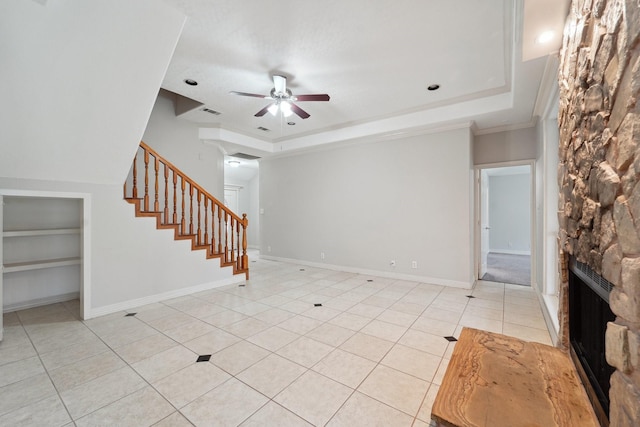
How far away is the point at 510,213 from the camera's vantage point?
859 cm

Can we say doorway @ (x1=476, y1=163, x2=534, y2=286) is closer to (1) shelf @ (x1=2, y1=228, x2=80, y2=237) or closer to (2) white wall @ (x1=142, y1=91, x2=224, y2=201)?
(2) white wall @ (x1=142, y1=91, x2=224, y2=201)

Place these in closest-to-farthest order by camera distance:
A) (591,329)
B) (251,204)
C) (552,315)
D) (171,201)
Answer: (591,329) → (552,315) → (171,201) → (251,204)

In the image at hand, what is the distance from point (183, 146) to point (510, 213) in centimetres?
954

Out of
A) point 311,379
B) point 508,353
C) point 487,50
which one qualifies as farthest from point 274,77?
point 508,353

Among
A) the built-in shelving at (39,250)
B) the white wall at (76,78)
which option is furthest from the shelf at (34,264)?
the white wall at (76,78)

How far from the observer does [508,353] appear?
159 centimetres

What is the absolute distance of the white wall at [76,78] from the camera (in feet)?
6.50

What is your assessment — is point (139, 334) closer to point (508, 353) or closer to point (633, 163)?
point (508, 353)

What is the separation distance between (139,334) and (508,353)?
3241 mm

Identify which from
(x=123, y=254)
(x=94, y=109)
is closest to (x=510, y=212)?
(x=123, y=254)

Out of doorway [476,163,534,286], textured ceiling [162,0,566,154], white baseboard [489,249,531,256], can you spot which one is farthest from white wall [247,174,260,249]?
white baseboard [489,249,531,256]

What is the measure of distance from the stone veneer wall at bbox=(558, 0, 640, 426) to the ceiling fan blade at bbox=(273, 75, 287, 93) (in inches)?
104

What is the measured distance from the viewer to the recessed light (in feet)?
7.16

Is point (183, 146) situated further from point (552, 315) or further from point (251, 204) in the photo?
point (552, 315)
